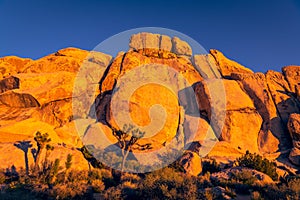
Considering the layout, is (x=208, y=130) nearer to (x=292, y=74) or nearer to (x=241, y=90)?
(x=241, y=90)

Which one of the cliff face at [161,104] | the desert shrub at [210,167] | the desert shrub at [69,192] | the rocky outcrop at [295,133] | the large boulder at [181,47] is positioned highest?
the large boulder at [181,47]

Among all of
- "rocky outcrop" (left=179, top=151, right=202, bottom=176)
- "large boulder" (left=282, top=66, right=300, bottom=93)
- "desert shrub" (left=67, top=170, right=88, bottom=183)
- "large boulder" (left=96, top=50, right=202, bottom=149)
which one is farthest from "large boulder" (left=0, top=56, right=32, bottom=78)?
"large boulder" (left=282, top=66, right=300, bottom=93)

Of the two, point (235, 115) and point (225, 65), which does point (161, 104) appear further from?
point (225, 65)

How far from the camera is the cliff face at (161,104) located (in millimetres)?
32781

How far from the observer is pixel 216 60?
47.4 meters

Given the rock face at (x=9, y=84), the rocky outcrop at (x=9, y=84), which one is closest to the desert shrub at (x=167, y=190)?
the rocky outcrop at (x=9, y=84)

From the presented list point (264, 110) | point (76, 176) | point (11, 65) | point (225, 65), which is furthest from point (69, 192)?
point (11, 65)

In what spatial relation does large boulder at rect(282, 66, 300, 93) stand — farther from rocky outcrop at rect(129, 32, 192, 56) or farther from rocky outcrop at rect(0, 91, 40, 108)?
rocky outcrop at rect(0, 91, 40, 108)

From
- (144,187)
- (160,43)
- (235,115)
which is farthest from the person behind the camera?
(160,43)

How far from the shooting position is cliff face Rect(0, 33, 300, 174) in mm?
32781

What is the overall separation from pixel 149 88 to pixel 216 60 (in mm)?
14903

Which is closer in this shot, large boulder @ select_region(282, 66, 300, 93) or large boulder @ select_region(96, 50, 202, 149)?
large boulder @ select_region(96, 50, 202, 149)

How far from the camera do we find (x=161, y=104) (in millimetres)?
37562

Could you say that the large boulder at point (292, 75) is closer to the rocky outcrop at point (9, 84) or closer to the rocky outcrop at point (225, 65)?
the rocky outcrop at point (225, 65)
